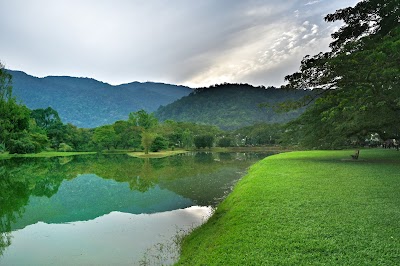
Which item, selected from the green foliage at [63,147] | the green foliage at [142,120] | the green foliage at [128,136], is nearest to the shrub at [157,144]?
the green foliage at [128,136]

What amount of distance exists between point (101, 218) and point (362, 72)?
14.2 metres

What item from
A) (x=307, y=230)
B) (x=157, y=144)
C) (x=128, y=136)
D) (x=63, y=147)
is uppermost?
(x=128, y=136)

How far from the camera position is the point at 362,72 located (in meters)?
12.9

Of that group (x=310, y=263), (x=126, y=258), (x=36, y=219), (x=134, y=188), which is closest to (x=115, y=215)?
(x=36, y=219)

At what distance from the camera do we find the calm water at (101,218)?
8492mm

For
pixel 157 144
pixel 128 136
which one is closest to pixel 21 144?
pixel 157 144

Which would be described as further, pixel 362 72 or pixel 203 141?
pixel 203 141

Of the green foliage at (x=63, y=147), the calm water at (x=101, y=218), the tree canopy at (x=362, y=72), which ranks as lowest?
the calm water at (x=101, y=218)

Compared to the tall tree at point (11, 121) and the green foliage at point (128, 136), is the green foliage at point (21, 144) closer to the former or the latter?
the tall tree at point (11, 121)

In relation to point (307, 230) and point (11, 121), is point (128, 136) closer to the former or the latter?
point (11, 121)

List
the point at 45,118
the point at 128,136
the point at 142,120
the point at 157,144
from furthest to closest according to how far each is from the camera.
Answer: the point at 142,120 < the point at 128,136 < the point at 45,118 < the point at 157,144

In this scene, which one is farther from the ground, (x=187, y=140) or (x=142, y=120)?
(x=142, y=120)

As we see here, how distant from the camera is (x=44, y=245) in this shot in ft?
31.2

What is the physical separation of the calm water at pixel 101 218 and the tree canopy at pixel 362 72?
899cm
